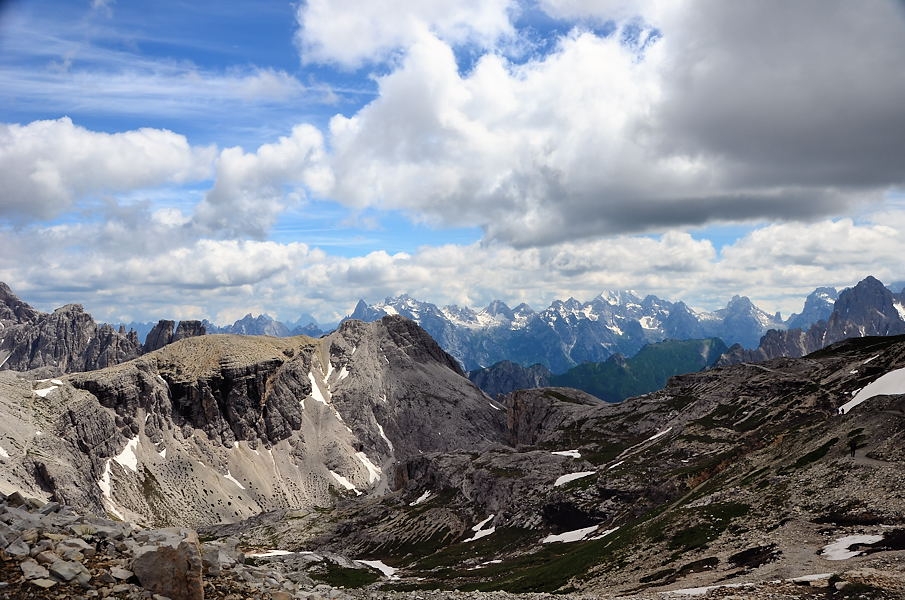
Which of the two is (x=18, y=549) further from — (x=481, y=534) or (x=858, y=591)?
(x=481, y=534)

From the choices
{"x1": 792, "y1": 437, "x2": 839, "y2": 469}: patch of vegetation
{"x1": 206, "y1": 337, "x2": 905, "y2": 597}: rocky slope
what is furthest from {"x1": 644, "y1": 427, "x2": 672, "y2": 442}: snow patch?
{"x1": 792, "y1": 437, "x2": 839, "y2": 469}: patch of vegetation

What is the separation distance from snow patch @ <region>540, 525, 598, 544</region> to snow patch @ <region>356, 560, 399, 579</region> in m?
28.5

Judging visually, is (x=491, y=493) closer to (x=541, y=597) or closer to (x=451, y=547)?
(x=451, y=547)

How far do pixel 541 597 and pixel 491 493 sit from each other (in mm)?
112163

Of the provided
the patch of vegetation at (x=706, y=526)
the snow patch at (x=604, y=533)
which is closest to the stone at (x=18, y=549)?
the patch of vegetation at (x=706, y=526)

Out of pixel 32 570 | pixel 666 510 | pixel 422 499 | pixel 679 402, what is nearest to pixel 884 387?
pixel 666 510

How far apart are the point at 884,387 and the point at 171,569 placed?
102981 mm

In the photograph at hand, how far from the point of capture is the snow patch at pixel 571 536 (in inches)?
4208

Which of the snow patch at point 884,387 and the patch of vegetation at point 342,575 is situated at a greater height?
the snow patch at point 884,387

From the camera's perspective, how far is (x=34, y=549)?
23.1 m

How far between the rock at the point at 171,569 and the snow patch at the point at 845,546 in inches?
1699

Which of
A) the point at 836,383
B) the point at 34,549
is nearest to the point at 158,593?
the point at 34,549

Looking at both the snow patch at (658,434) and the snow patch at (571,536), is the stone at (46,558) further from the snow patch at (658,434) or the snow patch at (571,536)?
the snow patch at (658,434)

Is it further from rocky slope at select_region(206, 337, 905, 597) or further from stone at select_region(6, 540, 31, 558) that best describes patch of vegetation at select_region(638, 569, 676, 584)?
stone at select_region(6, 540, 31, 558)
